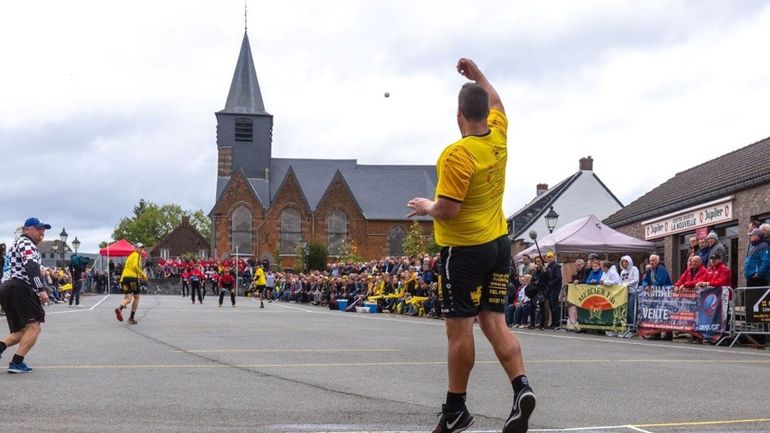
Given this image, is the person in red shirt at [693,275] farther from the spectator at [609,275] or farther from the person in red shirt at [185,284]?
the person in red shirt at [185,284]

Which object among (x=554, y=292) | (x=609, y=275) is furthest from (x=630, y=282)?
(x=554, y=292)

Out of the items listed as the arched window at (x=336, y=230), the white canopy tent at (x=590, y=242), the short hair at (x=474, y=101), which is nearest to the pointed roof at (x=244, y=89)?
the arched window at (x=336, y=230)

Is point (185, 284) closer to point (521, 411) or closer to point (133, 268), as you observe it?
point (133, 268)

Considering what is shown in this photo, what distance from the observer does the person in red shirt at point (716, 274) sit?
1702 centimetres

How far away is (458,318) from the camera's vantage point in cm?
554

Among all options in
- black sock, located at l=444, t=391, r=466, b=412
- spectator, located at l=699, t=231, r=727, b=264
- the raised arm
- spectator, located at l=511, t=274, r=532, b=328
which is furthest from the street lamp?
black sock, located at l=444, t=391, r=466, b=412

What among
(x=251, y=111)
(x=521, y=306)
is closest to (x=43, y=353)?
(x=521, y=306)

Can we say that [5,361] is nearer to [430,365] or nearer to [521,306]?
[430,365]

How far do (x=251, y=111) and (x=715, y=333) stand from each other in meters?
84.0

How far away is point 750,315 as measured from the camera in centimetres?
1628

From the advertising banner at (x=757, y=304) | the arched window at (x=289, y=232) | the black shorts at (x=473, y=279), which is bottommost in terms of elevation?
the advertising banner at (x=757, y=304)

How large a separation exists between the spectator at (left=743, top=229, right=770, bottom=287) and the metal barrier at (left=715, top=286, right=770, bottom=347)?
0.27 metres

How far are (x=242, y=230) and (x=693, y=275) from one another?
78.5m

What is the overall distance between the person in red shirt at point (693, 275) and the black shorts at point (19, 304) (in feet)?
39.0
